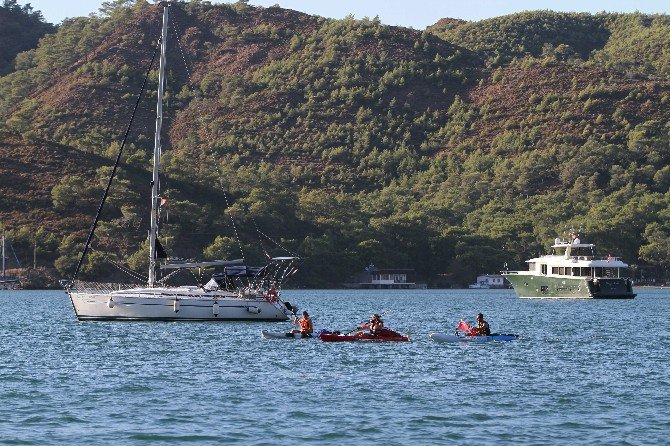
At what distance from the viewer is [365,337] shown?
70.8 metres

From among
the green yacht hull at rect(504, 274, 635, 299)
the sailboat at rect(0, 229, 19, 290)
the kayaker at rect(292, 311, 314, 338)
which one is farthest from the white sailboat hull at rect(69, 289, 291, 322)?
the sailboat at rect(0, 229, 19, 290)

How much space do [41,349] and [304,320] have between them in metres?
14.3

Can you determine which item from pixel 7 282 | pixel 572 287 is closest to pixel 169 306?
pixel 572 287

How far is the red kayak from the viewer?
7006cm

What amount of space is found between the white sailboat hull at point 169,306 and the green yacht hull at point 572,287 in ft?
240

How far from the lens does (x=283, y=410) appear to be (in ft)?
147

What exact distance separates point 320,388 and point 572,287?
10234cm

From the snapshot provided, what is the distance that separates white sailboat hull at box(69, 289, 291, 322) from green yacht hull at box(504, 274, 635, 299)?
73080mm

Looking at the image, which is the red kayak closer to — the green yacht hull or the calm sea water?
A: the calm sea water

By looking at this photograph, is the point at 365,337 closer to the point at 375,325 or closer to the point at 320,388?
the point at 375,325

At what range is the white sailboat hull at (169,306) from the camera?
80.9 m

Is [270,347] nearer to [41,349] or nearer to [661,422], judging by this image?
[41,349]

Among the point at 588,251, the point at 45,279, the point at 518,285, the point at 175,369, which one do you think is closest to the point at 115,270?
the point at 45,279

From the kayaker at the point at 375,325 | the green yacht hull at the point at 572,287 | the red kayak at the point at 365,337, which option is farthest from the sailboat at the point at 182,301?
the green yacht hull at the point at 572,287
